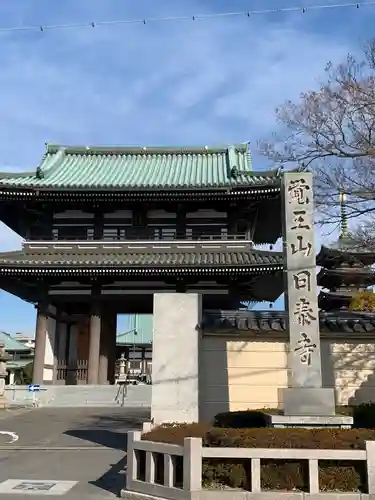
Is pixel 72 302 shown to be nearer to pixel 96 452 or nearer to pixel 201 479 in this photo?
pixel 96 452

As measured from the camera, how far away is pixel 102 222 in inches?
991

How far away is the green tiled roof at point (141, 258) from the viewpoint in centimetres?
2178

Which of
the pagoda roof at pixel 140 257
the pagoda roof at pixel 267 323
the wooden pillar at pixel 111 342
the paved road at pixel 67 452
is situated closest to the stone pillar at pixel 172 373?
the pagoda roof at pixel 267 323

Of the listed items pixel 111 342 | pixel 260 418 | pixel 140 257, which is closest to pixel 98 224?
pixel 140 257

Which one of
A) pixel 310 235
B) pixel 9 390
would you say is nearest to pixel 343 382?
pixel 310 235

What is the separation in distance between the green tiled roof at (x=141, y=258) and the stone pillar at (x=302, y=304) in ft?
37.4

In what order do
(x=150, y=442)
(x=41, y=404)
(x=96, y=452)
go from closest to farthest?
(x=150, y=442), (x=96, y=452), (x=41, y=404)

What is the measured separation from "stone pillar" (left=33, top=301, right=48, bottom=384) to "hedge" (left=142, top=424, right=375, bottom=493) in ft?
55.3

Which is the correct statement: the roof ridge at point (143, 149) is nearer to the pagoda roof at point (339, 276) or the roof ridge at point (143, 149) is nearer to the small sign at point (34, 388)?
the pagoda roof at point (339, 276)

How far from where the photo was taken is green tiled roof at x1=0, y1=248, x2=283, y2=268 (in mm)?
21781

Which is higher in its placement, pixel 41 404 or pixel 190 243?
pixel 190 243

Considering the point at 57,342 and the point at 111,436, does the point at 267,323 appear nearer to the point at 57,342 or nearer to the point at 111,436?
the point at 111,436

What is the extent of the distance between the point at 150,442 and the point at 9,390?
59.2ft

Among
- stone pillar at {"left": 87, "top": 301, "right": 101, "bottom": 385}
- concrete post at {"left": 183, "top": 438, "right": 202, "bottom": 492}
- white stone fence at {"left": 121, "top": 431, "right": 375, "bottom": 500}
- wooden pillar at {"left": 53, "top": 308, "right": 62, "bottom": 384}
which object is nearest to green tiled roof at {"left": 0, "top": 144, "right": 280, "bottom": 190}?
wooden pillar at {"left": 53, "top": 308, "right": 62, "bottom": 384}
